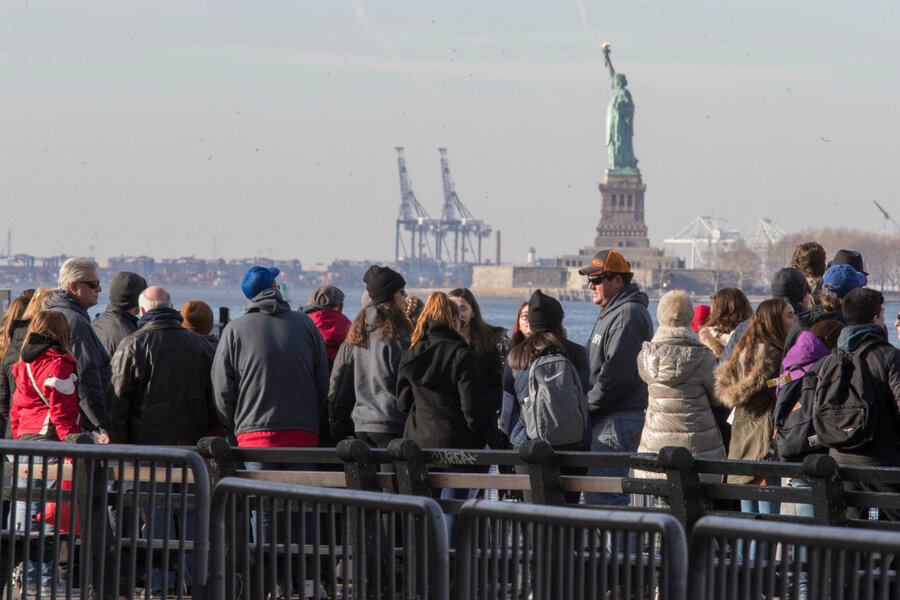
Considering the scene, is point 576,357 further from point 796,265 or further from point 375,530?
point 375,530

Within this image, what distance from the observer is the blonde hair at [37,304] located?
6074 millimetres

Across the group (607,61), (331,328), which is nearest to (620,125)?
(607,61)

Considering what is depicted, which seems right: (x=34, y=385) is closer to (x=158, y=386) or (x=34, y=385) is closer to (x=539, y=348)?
(x=158, y=386)

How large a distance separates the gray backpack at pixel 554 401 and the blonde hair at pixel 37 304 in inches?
90.5

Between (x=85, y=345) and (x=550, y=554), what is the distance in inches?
142

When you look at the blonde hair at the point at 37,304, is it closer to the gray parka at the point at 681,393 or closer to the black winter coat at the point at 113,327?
the black winter coat at the point at 113,327

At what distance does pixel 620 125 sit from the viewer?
116m

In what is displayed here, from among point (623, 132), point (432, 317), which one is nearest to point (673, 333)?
point (432, 317)

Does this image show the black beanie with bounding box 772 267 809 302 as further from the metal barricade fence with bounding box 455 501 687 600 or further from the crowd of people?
the metal barricade fence with bounding box 455 501 687 600

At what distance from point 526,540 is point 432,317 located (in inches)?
113

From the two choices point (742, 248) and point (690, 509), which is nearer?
point (690, 509)

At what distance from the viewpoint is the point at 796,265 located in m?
6.77

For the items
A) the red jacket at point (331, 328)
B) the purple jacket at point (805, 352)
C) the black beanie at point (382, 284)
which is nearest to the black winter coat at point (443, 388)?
the black beanie at point (382, 284)

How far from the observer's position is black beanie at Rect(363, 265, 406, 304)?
605 centimetres
